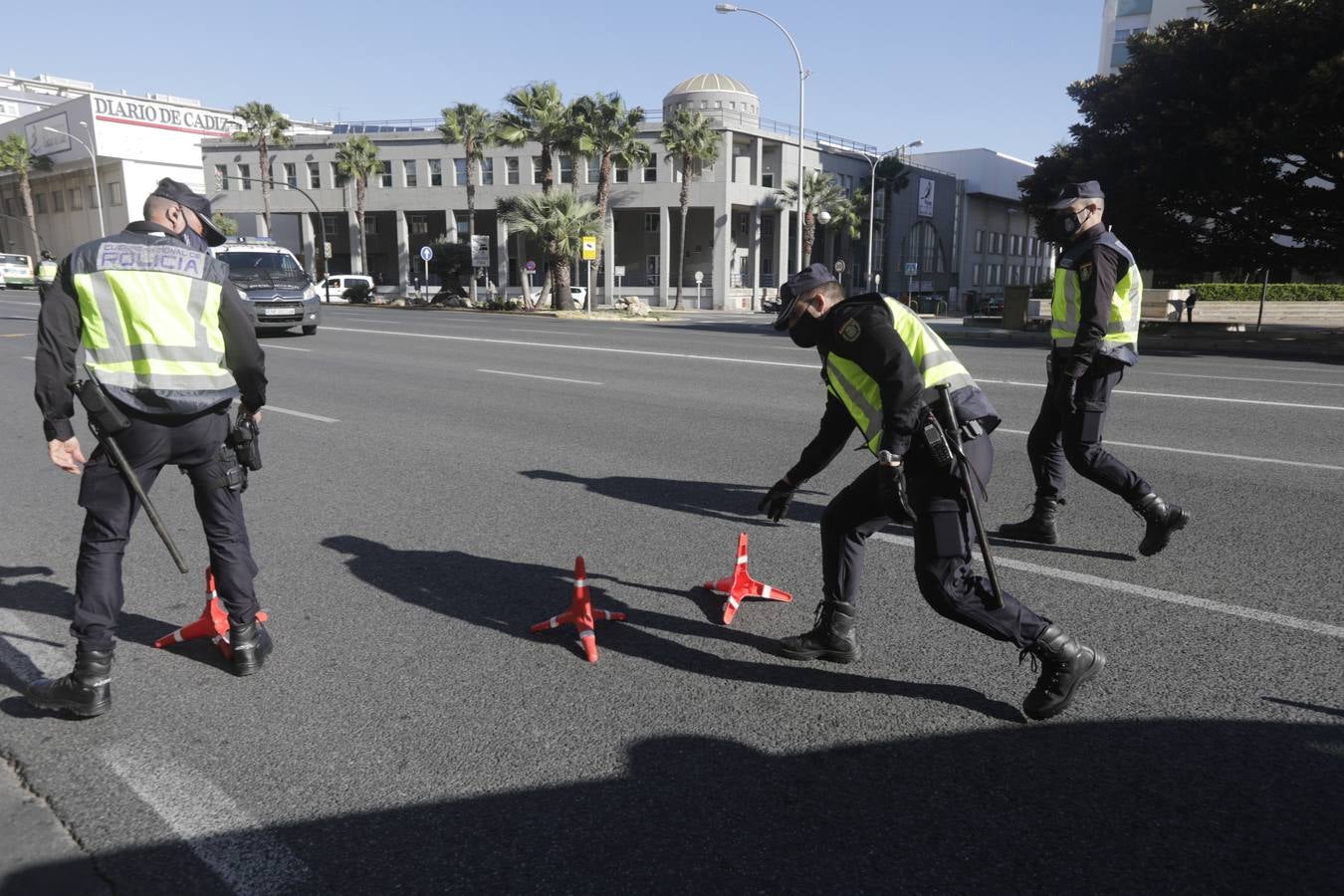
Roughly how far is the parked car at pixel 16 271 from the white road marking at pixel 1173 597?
178 feet

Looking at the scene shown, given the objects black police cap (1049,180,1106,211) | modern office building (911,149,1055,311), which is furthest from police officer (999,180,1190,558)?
modern office building (911,149,1055,311)

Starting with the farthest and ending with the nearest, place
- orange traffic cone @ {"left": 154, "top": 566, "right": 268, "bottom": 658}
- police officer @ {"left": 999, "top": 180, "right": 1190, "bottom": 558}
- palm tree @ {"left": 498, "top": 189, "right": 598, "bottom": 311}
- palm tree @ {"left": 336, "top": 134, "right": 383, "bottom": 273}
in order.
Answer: palm tree @ {"left": 336, "top": 134, "right": 383, "bottom": 273}
palm tree @ {"left": 498, "top": 189, "right": 598, "bottom": 311}
police officer @ {"left": 999, "top": 180, "right": 1190, "bottom": 558}
orange traffic cone @ {"left": 154, "top": 566, "right": 268, "bottom": 658}

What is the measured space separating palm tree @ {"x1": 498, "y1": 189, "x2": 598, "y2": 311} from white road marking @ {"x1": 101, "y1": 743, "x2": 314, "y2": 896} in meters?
38.2

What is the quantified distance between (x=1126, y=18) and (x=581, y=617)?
6127cm

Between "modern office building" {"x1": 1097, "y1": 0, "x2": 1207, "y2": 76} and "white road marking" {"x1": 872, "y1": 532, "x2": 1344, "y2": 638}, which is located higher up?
"modern office building" {"x1": 1097, "y1": 0, "x2": 1207, "y2": 76}

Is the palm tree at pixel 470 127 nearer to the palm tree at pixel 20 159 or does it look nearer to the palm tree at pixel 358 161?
the palm tree at pixel 358 161

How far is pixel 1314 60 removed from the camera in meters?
18.9

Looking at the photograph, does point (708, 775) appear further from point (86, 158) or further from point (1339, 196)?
point (86, 158)

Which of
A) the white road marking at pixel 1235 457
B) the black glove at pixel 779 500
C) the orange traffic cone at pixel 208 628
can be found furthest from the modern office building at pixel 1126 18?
the orange traffic cone at pixel 208 628

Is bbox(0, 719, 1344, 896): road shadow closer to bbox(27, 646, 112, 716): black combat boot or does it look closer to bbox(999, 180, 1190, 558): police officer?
bbox(27, 646, 112, 716): black combat boot

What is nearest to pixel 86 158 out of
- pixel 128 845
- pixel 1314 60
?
pixel 1314 60

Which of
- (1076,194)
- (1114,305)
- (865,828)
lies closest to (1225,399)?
(1114,305)

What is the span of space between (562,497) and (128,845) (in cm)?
388

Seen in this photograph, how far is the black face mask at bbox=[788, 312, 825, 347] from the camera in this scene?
3.30 m
